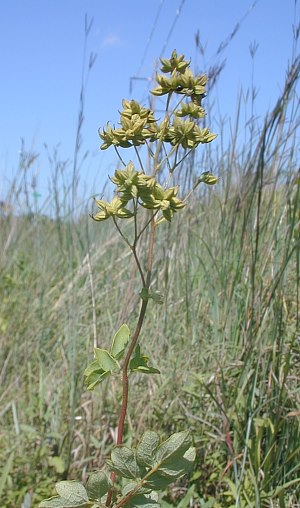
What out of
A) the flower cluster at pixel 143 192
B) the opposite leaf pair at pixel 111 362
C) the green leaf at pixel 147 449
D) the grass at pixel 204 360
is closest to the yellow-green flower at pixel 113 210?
the flower cluster at pixel 143 192

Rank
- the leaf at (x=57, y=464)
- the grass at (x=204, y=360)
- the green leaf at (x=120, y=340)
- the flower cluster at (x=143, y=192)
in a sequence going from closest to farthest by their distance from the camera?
the flower cluster at (x=143, y=192) → the green leaf at (x=120, y=340) → the grass at (x=204, y=360) → the leaf at (x=57, y=464)

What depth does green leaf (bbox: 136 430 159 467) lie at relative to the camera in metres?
0.80

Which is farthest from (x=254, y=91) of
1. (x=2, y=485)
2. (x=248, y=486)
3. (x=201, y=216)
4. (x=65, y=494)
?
(x=65, y=494)

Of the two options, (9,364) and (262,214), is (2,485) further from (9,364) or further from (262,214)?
(262,214)

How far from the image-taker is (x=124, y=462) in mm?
806

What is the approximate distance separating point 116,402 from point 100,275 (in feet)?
3.22

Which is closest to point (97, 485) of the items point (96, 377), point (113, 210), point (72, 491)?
point (72, 491)

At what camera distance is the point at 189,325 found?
2.12m

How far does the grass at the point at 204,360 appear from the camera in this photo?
1.60 meters

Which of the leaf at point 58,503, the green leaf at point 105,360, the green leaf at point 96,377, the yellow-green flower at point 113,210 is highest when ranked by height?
the yellow-green flower at point 113,210

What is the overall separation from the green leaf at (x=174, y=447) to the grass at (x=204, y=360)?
678 mm

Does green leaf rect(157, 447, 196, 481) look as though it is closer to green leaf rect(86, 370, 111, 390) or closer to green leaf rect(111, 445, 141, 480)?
green leaf rect(111, 445, 141, 480)

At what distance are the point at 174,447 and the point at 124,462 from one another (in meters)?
0.06

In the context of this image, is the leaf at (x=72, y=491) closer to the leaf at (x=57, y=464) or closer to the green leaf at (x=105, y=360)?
the green leaf at (x=105, y=360)
